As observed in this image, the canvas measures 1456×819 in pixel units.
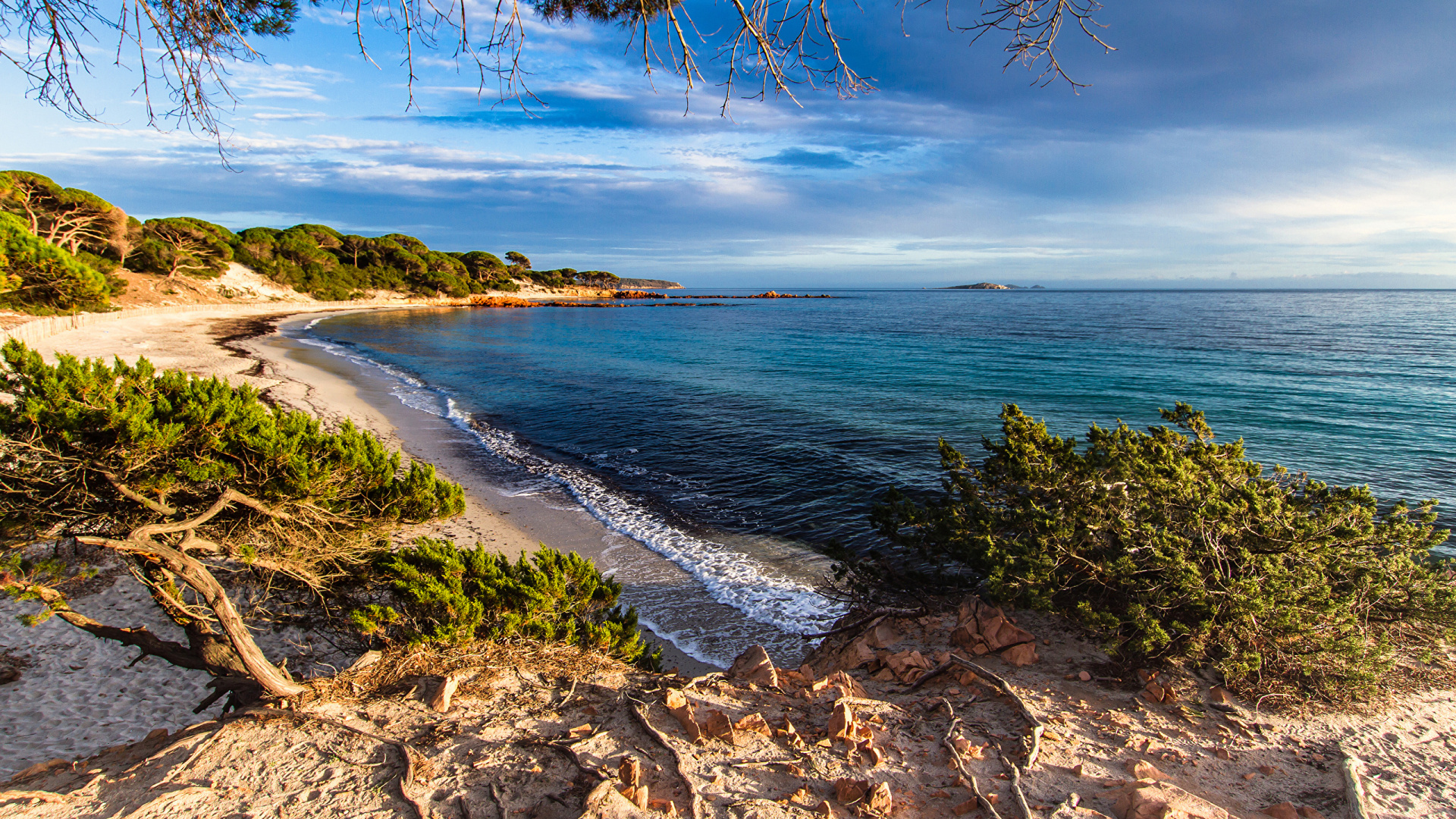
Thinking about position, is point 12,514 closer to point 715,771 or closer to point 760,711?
point 715,771

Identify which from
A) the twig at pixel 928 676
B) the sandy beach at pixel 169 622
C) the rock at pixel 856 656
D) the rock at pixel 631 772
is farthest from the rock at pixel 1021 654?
the rock at pixel 631 772

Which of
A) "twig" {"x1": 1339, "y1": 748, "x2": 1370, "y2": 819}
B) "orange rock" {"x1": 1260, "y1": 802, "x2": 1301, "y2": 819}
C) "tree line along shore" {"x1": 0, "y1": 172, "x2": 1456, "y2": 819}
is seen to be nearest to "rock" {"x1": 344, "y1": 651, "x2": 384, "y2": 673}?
"tree line along shore" {"x1": 0, "y1": 172, "x2": 1456, "y2": 819}

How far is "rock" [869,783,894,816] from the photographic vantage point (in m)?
3.39

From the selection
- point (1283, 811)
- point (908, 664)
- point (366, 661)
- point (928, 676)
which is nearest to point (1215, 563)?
point (1283, 811)

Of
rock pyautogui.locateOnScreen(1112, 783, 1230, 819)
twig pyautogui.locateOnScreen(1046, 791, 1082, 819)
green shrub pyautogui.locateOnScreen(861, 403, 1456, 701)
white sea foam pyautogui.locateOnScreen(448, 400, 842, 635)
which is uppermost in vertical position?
green shrub pyautogui.locateOnScreen(861, 403, 1456, 701)

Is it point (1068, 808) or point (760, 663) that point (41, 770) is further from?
point (1068, 808)

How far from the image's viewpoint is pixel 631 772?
11.8ft

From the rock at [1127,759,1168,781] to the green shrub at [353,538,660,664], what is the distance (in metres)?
3.92

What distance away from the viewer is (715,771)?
12.3ft

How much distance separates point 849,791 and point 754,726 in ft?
2.93

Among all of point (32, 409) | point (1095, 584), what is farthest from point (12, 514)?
point (1095, 584)

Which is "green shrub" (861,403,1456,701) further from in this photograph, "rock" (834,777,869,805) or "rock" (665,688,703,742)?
"rock" (665,688,703,742)

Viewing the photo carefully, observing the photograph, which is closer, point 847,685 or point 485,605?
point 847,685

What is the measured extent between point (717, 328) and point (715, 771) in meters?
59.1
